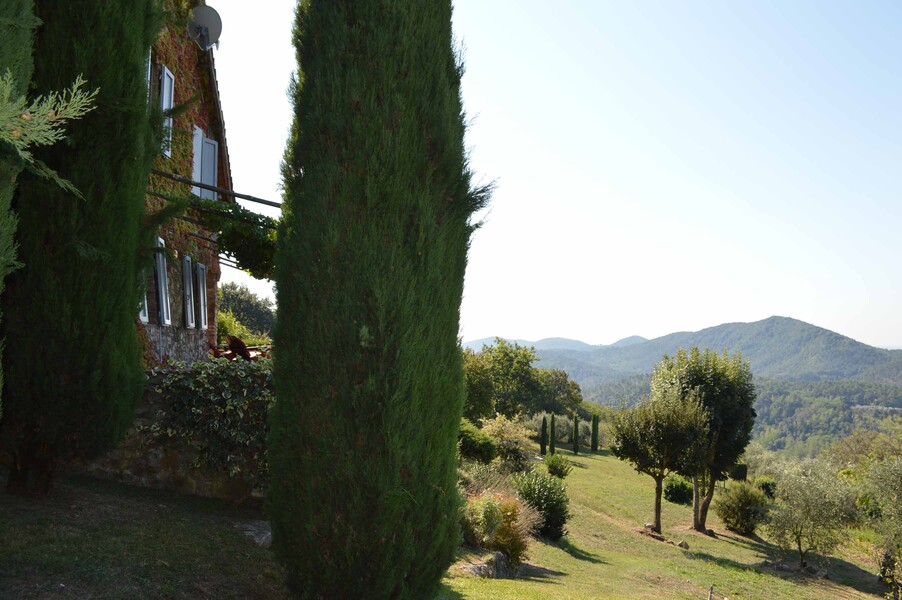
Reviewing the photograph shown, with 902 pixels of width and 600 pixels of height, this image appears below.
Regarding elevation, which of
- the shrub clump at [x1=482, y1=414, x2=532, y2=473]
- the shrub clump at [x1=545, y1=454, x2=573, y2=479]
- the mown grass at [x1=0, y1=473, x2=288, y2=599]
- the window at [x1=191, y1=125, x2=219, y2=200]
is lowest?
the shrub clump at [x1=545, y1=454, x2=573, y2=479]

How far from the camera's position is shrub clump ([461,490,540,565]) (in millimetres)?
11773

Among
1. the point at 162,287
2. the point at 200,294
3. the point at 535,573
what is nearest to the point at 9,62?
the point at 162,287

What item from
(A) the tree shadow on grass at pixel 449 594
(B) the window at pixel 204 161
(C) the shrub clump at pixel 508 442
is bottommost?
(C) the shrub clump at pixel 508 442

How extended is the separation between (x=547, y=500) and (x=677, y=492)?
1592 centimetres

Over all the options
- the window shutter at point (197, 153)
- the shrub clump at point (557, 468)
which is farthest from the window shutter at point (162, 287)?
the shrub clump at point (557, 468)

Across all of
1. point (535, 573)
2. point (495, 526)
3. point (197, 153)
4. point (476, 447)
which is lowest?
point (535, 573)

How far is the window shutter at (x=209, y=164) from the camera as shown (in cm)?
1387

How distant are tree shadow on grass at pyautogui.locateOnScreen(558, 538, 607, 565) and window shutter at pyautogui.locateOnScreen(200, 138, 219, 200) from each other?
12.7m

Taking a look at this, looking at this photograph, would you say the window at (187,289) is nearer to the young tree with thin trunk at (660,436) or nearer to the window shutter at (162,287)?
the window shutter at (162,287)


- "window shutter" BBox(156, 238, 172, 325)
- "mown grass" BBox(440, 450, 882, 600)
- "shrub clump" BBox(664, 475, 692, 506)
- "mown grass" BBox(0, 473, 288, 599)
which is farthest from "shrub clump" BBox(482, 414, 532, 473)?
"mown grass" BBox(0, 473, 288, 599)

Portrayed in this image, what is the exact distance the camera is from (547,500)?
17672mm

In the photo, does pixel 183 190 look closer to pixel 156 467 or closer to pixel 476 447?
pixel 156 467

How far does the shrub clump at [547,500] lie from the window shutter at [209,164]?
1100 centimetres

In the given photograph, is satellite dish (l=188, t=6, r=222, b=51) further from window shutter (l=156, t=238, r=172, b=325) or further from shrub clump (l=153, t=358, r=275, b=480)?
shrub clump (l=153, t=358, r=275, b=480)
